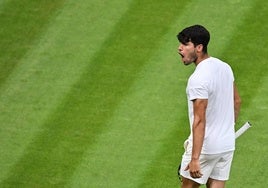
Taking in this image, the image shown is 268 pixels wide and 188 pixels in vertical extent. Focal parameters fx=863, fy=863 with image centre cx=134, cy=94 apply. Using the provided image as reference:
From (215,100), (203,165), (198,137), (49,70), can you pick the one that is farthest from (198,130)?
(49,70)

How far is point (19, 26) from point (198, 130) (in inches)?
183

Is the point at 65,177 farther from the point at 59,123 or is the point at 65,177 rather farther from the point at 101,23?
the point at 101,23

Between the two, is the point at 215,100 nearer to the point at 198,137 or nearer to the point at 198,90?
the point at 198,90

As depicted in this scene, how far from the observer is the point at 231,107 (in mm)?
7516

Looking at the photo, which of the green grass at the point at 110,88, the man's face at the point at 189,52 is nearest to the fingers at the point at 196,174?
the man's face at the point at 189,52

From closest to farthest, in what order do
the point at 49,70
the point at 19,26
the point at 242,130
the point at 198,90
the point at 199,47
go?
the point at 198,90
the point at 199,47
the point at 242,130
the point at 49,70
the point at 19,26

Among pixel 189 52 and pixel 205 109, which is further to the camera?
pixel 189 52

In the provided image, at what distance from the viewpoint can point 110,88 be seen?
33.2 ft

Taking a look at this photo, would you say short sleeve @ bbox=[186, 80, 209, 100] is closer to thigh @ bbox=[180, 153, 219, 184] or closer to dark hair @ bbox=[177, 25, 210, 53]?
dark hair @ bbox=[177, 25, 210, 53]

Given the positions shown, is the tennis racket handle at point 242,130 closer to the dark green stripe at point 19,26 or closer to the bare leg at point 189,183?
the bare leg at point 189,183

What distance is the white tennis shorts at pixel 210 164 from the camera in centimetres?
762

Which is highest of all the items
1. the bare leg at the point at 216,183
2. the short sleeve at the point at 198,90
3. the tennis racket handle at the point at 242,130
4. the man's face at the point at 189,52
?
the man's face at the point at 189,52

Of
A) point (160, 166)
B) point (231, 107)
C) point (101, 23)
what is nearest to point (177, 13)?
point (101, 23)

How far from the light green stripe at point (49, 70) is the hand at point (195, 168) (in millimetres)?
2429
